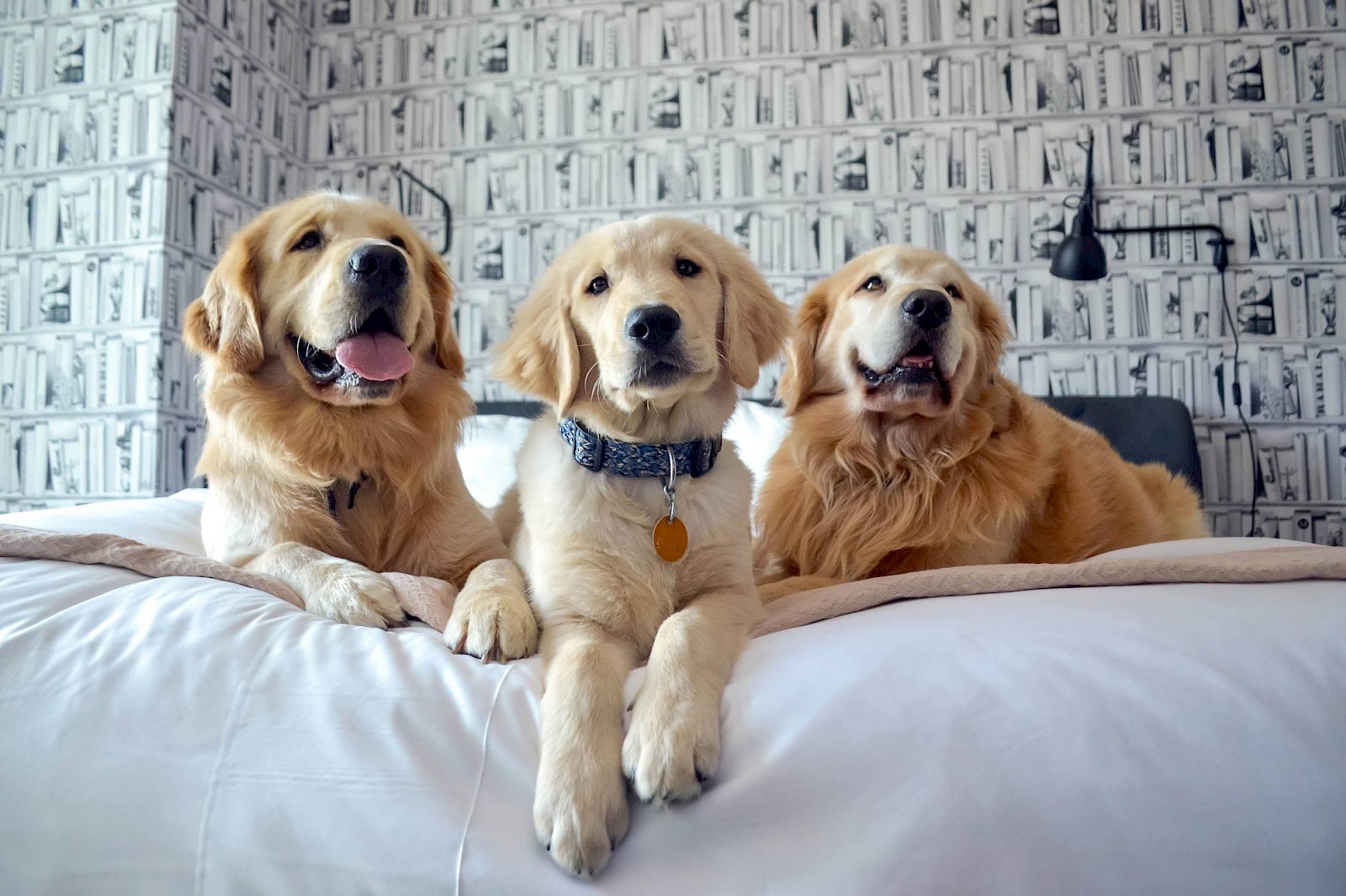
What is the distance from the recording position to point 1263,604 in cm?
109

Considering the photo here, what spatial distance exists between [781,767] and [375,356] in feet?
3.85

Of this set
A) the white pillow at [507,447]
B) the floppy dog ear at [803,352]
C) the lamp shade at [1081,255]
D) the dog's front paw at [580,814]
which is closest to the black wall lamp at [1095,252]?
the lamp shade at [1081,255]

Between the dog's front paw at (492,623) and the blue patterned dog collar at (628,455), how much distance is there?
253 millimetres

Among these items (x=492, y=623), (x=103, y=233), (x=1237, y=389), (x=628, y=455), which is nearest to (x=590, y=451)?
(x=628, y=455)

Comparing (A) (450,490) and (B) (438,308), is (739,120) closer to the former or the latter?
(B) (438,308)

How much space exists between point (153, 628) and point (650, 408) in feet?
2.64

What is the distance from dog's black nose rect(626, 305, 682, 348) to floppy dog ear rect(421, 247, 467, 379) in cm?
73

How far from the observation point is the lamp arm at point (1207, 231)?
3684 millimetres

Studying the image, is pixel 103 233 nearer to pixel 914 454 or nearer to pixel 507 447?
pixel 507 447

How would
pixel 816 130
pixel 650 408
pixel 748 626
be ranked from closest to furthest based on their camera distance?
pixel 748 626
pixel 650 408
pixel 816 130

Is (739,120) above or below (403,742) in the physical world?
above

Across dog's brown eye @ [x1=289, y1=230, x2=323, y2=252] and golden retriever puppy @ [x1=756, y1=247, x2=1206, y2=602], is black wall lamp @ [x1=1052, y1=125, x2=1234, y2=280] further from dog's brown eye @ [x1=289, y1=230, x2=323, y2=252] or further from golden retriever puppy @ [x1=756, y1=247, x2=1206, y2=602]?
dog's brown eye @ [x1=289, y1=230, x2=323, y2=252]

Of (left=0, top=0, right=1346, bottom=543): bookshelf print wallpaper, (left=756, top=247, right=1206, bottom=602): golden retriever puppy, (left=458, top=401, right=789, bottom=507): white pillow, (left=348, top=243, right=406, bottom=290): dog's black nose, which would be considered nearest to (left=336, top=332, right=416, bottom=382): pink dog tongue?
(left=348, top=243, right=406, bottom=290): dog's black nose

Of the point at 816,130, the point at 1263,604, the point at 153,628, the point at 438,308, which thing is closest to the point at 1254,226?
the point at 816,130
